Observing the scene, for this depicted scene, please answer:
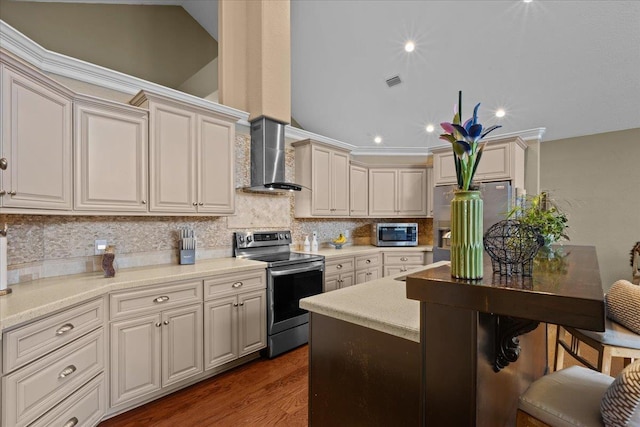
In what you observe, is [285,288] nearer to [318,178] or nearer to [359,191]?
[318,178]

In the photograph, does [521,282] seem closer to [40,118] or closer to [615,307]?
[615,307]

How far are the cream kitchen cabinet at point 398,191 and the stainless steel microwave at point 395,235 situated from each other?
218 millimetres

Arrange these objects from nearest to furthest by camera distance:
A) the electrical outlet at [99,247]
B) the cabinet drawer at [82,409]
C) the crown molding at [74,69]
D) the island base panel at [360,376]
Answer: the island base panel at [360,376] → the cabinet drawer at [82,409] → the crown molding at [74,69] → the electrical outlet at [99,247]

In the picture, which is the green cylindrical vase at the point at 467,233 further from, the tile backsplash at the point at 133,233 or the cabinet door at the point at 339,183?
the cabinet door at the point at 339,183

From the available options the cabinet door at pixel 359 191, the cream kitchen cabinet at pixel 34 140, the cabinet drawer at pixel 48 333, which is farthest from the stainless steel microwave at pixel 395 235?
the cream kitchen cabinet at pixel 34 140

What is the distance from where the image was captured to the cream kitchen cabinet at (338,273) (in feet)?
11.8

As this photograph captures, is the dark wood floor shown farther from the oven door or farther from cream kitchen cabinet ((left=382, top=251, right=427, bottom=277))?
cream kitchen cabinet ((left=382, top=251, right=427, bottom=277))

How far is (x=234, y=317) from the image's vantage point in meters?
2.63

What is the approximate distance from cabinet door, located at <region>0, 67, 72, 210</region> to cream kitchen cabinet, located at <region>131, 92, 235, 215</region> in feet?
1.85

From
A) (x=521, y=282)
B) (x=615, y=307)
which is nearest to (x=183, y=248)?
(x=521, y=282)

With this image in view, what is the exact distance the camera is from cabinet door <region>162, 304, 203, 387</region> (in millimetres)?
2225

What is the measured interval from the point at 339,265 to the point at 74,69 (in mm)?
3148

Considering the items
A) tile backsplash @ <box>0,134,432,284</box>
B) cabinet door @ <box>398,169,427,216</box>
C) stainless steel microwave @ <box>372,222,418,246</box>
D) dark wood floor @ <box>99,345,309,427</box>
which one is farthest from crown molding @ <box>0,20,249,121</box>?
cabinet door @ <box>398,169,427,216</box>

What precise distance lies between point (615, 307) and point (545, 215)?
721 millimetres
